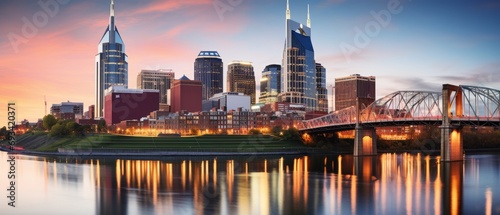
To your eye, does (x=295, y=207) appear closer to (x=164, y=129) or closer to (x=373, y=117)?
(x=373, y=117)

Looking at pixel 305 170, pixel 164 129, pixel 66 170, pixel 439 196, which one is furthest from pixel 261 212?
pixel 164 129

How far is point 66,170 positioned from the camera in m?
68.6

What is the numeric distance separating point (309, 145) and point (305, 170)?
157ft

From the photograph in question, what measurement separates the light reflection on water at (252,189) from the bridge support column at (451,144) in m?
4.02

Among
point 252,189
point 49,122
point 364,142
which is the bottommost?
point 252,189

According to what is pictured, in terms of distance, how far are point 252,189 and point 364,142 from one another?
189 ft

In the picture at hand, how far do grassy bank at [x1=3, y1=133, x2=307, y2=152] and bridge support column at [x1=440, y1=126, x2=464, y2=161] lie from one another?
36.1 metres

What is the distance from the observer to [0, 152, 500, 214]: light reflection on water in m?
41.4

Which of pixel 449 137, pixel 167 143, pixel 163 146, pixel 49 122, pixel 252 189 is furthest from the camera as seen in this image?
pixel 49 122

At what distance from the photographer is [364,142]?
4112 inches

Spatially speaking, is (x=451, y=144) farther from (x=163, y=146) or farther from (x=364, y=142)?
(x=163, y=146)

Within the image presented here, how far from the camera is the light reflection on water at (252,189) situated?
41.4 meters

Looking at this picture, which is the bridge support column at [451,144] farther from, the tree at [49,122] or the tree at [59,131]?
the tree at [49,122]

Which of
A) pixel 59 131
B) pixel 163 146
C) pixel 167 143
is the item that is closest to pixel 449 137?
pixel 163 146
